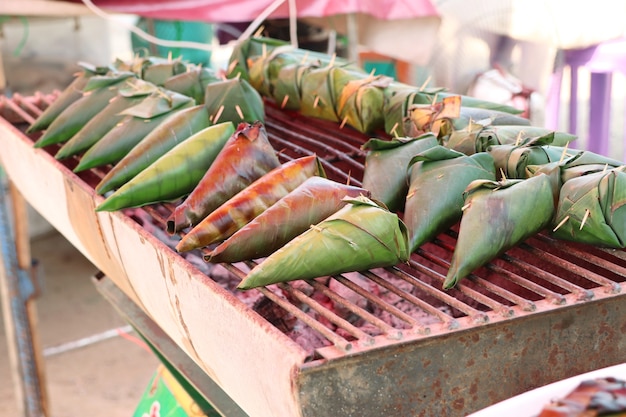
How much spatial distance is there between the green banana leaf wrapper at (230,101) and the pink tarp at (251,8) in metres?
1.66

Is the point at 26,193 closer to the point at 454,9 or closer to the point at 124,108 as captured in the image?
the point at 124,108

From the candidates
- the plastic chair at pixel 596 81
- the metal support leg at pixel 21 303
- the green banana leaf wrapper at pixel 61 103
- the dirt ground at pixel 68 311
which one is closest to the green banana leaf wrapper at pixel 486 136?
the green banana leaf wrapper at pixel 61 103

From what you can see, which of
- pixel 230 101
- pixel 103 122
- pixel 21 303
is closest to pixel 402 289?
pixel 230 101

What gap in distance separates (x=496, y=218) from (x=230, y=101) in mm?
1029

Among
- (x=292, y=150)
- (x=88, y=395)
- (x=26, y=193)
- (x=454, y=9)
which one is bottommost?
(x=88, y=395)

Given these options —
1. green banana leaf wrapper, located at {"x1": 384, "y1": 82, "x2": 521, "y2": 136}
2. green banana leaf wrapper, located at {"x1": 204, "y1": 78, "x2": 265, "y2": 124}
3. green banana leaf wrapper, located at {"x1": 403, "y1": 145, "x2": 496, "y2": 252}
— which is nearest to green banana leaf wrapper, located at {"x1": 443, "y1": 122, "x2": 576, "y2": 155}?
green banana leaf wrapper, located at {"x1": 403, "y1": 145, "x2": 496, "y2": 252}

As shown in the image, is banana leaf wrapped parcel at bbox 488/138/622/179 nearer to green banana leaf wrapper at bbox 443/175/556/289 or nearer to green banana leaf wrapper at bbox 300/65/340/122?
green banana leaf wrapper at bbox 443/175/556/289

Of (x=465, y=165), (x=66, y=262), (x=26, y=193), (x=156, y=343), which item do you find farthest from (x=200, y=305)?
(x=66, y=262)

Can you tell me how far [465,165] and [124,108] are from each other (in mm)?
1136

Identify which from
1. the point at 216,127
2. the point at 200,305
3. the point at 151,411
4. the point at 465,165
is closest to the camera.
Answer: the point at 200,305

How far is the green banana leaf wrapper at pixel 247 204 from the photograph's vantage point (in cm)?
148

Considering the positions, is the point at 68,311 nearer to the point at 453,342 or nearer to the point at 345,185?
the point at 345,185

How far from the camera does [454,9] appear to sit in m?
3.87

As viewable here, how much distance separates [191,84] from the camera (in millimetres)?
2373
